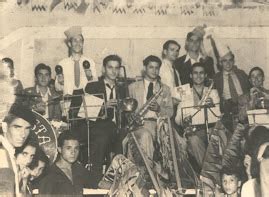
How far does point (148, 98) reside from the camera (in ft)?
19.1

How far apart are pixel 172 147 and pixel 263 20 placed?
1534 mm

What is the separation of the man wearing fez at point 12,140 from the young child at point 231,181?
1828 millimetres

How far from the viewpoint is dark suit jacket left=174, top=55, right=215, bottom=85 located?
19.3ft

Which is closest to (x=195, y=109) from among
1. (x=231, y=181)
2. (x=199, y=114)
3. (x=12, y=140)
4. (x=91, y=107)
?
(x=199, y=114)

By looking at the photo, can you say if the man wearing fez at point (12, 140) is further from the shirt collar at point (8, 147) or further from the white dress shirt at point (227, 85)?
the white dress shirt at point (227, 85)

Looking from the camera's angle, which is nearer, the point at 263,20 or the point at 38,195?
the point at 38,195

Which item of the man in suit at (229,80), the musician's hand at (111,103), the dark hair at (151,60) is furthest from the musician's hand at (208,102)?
the musician's hand at (111,103)

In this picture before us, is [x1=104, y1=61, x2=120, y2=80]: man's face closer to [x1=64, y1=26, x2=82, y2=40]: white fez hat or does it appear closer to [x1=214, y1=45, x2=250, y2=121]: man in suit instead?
[x1=64, y1=26, x2=82, y2=40]: white fez hat

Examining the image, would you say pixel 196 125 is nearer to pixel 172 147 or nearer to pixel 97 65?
pixel 172 147

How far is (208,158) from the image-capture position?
5.77 m

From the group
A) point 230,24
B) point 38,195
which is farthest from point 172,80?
→ point 38,195

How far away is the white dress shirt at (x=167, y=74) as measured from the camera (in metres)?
5.86

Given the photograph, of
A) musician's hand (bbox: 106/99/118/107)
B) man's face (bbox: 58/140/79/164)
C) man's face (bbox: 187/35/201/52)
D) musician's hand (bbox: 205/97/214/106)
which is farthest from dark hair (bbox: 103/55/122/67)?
musician's hand (bbox: 205/97/214/106)

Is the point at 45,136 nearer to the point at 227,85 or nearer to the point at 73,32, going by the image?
the point at 73,32
